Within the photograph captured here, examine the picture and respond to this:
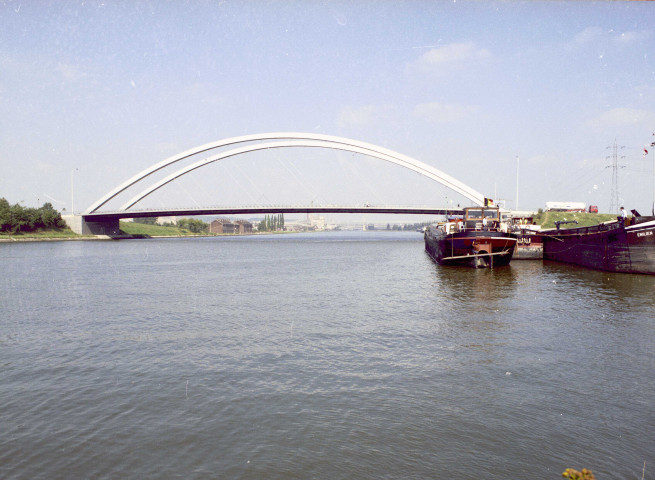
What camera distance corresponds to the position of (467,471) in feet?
28.7

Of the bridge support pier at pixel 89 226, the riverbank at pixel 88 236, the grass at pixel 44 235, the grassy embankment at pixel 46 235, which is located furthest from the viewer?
the bridge support pier at pixel 89 226

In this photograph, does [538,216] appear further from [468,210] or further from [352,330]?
[352,330]

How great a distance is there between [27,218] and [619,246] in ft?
396

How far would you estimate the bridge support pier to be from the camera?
12088 centimetres

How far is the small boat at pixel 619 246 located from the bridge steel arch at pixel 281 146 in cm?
7381

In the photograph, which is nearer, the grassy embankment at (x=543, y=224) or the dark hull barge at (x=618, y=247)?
the dark hull barge at (x=618, y=247)

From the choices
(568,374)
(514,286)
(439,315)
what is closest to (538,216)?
(514,286)

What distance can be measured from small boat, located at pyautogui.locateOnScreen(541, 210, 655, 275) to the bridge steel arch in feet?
242

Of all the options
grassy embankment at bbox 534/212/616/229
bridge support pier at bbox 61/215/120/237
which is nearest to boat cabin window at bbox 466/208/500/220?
grassy embankment at bbox 534/212/616/229

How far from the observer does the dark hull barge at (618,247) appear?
3844cm

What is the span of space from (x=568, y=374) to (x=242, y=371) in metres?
9.71

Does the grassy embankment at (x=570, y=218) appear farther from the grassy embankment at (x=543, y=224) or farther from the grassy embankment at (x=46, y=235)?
the grassy embankment at (x=46, y=235)

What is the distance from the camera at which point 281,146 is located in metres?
128

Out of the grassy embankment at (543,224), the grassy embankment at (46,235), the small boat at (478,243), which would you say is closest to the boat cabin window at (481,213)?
the small boat at (478,243)
